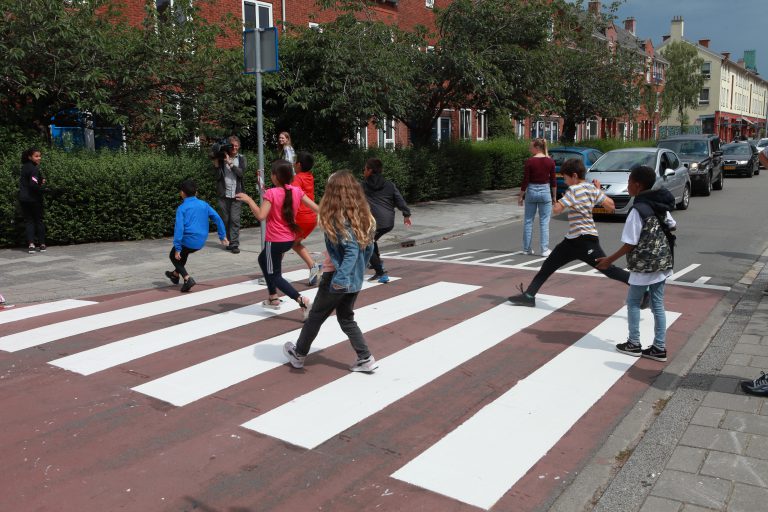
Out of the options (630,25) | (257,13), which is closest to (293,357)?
(257,13)

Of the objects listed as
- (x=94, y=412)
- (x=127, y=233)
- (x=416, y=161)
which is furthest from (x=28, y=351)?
(x=416, y=161)

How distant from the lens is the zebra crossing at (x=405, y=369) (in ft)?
13.3

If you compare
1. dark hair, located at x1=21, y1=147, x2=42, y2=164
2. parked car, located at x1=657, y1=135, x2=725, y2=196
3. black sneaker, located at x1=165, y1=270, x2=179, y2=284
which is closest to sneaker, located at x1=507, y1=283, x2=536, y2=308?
black sneaker, located at x1=165, y1=270, x2=179, y2=284

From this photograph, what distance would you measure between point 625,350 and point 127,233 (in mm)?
9196

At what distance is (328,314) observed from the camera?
5406 millimetres

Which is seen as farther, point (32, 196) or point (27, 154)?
point (27, 154)

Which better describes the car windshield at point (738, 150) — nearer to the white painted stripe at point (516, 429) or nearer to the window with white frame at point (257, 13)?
the window with white frame at point (257, 13)

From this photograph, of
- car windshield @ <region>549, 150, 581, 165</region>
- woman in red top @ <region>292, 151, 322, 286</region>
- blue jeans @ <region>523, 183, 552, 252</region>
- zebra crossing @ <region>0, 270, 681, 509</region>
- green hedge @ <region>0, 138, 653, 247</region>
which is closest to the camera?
zebra crossing @ <region>0, 270, 681, 509</region>

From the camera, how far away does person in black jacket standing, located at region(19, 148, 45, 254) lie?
10.7 m

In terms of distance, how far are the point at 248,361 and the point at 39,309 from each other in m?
3.35

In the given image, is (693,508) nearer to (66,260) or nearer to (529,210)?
(529,210)

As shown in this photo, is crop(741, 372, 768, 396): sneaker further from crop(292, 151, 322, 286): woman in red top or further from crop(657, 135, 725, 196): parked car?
crop(657, 135, 725, 196): parked car

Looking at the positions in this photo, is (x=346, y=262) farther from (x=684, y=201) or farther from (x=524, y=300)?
(x=684, y=201)

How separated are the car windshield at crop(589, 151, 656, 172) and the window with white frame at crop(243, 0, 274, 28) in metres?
11.1
